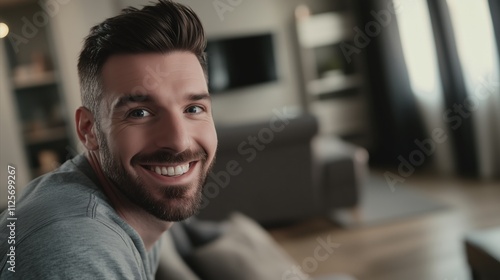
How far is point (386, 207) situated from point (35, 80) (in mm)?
3655

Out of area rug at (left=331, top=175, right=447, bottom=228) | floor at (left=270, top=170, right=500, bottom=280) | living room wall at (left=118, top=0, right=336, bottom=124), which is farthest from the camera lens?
living room wall at (left=118, top=0, right=336, bottom=124)

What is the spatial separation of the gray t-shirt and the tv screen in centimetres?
538

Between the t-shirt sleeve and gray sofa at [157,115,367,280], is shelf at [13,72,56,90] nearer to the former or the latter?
gray sofa at [157,115,367,280]

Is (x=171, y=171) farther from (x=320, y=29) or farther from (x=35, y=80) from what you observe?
(x=320, y=29)

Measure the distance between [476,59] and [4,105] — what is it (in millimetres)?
A: 4280

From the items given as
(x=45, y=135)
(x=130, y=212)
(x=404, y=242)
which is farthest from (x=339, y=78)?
(x=130, y=212)

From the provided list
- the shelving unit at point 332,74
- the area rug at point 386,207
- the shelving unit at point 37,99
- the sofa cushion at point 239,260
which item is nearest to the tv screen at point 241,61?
the shelving unit at point 332,74

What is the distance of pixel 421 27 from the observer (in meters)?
4.73

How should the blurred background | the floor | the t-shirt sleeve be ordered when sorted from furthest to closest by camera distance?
the blurred background → the floor → the t-shirt sleeve

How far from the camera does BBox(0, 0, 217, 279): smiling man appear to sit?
1.77 feet

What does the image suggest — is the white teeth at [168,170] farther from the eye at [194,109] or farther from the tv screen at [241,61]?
the tv screen at [241,61]

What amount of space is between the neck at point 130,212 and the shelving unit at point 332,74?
16.9ft

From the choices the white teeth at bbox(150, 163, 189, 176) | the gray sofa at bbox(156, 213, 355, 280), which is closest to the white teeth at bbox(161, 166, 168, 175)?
the white teeth at bbox(150, 163, 189, 176)

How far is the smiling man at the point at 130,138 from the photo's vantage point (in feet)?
1.77
